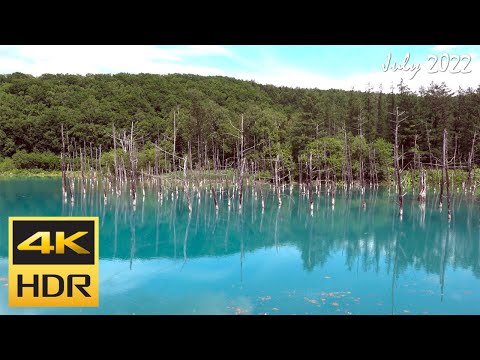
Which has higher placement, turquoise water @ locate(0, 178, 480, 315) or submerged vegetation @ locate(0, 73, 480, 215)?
submerged vegetation @ locate(0, 73, 480, 215)

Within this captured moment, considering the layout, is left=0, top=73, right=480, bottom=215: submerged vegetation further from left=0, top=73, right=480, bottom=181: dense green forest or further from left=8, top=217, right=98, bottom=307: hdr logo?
left=8, top=217, right=98, bottom=307: hdr logo

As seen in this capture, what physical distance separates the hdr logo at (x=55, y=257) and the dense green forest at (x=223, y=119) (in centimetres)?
3242

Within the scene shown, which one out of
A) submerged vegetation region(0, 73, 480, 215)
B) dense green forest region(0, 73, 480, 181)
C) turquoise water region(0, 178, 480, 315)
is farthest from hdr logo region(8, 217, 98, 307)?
dense green forest region(0, 73, 480, 181)

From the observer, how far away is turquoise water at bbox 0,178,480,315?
12336 millimetres

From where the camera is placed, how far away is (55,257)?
7.84 metres

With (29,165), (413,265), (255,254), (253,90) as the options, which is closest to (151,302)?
(255,254)

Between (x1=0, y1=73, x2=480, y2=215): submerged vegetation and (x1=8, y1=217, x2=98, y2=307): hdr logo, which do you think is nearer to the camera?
(x1=8, y1=217, x2=98, y2=307): hdr logo

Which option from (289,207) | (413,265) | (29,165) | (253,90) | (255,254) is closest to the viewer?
(413,265)

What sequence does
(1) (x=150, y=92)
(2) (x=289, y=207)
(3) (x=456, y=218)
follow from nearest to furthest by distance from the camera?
(3) (x=456, y=218), (2) (x=289, y=207), (1) (x=150, y=92)

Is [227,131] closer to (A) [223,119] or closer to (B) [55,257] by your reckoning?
(A) [223,119]

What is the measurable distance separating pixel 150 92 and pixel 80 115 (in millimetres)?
13893

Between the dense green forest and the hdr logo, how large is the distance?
32.4m

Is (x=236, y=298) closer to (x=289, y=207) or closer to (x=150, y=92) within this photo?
(x=289, y=207)

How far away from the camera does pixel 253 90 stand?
9150 centimetres
